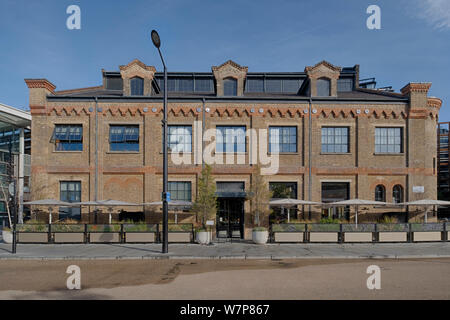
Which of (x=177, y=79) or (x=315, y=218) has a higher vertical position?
(x=177, y=79)

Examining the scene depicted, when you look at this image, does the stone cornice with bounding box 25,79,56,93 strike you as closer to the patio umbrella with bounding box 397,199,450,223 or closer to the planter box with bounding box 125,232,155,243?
the planter box with bounding box 125,232,155,243

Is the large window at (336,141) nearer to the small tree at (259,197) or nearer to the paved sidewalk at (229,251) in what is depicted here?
the small tree at (259,197)

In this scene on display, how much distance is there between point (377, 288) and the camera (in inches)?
325

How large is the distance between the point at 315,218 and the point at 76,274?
1496 cm

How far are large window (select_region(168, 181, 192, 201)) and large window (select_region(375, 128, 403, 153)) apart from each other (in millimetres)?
13052

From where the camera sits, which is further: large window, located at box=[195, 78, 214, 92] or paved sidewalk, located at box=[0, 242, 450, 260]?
large window, located at box=[195, 78, 214, 92]

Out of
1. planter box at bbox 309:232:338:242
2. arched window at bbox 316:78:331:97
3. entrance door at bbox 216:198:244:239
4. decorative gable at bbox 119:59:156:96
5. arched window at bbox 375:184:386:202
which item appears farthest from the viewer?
arched window at bbox 316:78:331:97

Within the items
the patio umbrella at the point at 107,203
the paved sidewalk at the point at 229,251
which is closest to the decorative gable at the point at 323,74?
the paved sidewalk at the point at 229,251

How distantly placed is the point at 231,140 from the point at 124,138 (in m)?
7.19

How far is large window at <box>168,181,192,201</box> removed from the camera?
21.1 m

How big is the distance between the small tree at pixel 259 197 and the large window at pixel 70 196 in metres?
11.3

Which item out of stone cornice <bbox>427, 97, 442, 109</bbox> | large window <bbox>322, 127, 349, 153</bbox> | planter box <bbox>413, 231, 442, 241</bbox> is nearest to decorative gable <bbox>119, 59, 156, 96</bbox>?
large window <bbox>322, 127, 349, 153</bbox>
